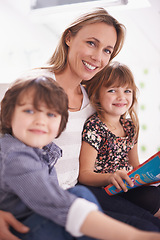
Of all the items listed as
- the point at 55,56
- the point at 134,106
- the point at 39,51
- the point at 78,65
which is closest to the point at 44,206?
the point at 78,65

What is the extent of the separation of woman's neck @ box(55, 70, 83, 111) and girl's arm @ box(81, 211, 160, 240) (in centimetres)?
59

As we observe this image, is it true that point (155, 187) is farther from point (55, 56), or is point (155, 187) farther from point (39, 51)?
point (39, 51)

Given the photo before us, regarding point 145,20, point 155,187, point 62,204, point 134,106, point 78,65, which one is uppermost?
Result: point 145,20

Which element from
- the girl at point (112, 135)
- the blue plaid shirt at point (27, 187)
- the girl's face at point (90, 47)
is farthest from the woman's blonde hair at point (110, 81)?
the blue plaid shirt at point (27, 187)

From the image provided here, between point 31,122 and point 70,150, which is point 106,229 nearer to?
point 31,122

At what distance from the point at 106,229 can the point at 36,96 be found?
1.17 feet

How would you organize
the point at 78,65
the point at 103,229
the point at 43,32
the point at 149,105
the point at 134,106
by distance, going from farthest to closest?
the point at 149,105
the point at 43,32
the point at 134,106
the point at 78,65
the point at 103,229

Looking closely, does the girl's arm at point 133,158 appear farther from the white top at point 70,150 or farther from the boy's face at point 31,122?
the boy's face at point 31,122

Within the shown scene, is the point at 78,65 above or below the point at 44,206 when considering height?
above

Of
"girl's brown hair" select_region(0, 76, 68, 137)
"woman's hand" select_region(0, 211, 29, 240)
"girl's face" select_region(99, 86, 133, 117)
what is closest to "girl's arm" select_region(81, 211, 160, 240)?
"woman's hand" select_region(0, 211, 29, 240)

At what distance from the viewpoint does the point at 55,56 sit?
1158 millimetres

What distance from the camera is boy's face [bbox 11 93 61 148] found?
68 centimetres

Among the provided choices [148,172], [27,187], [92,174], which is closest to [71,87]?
[92,174]

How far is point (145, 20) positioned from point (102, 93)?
3.59ft
